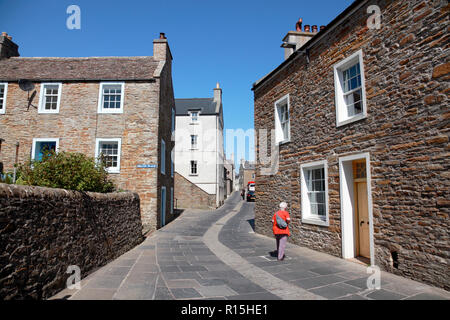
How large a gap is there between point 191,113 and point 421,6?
2808 centimetres

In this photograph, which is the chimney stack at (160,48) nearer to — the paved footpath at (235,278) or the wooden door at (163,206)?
the wooden door at (163,206)

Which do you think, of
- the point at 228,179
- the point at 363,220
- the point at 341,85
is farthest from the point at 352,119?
the point at 228,179

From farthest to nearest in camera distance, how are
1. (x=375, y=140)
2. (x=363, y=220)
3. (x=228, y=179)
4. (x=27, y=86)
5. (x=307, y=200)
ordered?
(x=228, y=179)
(x=27, y=86)
(x=307, y=200)
(x=363, y=220)
(x=375, y=140)

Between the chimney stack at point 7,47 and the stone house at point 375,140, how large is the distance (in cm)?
1747

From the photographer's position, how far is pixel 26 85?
1462cm

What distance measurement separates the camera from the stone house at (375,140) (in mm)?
5141

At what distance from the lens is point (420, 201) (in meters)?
5.32

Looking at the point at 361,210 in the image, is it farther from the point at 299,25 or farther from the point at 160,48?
the point at 160,48

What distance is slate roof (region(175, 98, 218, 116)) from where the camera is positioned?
107ft

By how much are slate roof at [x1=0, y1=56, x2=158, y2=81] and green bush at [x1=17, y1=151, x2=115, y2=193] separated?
756 centimetres

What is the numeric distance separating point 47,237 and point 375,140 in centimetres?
695

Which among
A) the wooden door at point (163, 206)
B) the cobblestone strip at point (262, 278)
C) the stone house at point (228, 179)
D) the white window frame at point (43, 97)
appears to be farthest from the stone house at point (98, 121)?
the stone house at point (228, 179)
